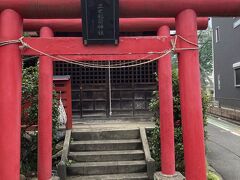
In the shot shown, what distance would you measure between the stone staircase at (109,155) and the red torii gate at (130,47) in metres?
3.57

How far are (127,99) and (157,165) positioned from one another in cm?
489

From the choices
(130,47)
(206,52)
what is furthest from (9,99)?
(206,52)

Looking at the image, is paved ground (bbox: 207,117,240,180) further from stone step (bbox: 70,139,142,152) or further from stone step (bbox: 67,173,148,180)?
stone step (bbox: 70,139,142,152)

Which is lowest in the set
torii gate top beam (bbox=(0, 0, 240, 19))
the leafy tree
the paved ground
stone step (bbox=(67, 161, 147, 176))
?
the paved ground

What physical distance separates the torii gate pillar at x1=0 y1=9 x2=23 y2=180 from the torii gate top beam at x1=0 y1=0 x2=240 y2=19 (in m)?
0.22

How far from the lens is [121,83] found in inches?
514

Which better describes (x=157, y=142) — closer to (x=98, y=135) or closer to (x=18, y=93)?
(x=98, y=135)

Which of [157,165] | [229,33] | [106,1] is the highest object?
[229,33]

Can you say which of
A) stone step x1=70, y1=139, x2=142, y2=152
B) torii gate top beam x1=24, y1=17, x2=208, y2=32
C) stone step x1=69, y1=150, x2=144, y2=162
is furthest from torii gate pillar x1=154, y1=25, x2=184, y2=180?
stone step x1=70, y1=139, x2=142, y2=152

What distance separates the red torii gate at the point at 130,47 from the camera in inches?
183

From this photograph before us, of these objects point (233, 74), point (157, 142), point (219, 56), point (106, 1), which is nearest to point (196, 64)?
point (106, 1)

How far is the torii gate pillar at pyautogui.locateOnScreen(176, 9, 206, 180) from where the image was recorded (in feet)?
16.2

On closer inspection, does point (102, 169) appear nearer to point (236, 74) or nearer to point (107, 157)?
point (107, 157)

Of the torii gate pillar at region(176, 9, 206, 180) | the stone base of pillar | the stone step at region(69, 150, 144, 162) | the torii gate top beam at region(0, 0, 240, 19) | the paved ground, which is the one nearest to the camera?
the torii gate top beam at region(0, 0, 240, 19)
